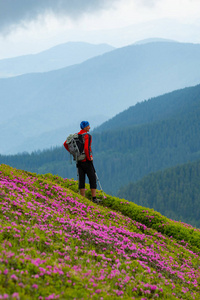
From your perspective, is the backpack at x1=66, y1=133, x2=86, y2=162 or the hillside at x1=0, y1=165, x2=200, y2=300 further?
the backpack at x1=66, y1=133, x2=86, y2=162

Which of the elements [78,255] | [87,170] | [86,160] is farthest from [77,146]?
[78,255]

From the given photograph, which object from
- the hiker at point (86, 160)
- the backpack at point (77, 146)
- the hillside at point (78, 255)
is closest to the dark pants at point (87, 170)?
the hiker at point (86, 160)

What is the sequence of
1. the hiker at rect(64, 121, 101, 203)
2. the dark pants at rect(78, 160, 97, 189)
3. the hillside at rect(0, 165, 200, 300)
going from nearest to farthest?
the hillside at rect(0, 165, 200, 300)
the hiker at rect(64, 121, 101, 203)
the dark pants at rect(78, 160, 97, 189)

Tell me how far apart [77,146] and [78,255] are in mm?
7357

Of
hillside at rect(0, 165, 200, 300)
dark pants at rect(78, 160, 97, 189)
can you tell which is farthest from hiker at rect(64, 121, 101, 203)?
hillside at rect(0, 165, 200, 300)

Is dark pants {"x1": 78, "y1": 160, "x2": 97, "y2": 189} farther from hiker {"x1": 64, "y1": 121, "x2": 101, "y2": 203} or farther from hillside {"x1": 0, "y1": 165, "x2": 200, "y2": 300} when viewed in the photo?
hillside {"x1": 0, "y1": 165, "x2": 200, "y2": 300}

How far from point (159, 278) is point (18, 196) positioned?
6.21 m

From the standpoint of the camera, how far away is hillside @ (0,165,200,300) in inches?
286

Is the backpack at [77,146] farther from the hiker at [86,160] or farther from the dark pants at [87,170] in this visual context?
the dark pants at [87,170]

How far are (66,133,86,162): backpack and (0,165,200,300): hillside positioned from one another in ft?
6.66

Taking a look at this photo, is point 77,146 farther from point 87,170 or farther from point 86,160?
point 87,170

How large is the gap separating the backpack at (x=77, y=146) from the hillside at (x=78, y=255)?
203cm

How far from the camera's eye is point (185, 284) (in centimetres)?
1026

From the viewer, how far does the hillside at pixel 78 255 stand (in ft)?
23.8
